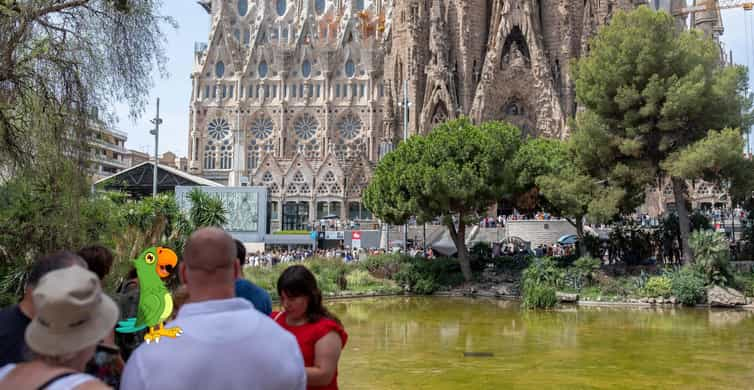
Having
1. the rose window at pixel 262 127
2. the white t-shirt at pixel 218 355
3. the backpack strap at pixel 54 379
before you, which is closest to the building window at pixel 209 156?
the rose window at pixel 262 127

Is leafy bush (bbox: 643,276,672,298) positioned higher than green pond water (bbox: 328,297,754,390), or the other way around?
leafy bush (bbox: 643,276,672,298)

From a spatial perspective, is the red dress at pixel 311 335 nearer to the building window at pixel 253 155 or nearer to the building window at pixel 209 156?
the building window at pixel 253 155

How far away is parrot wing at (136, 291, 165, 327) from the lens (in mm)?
4105

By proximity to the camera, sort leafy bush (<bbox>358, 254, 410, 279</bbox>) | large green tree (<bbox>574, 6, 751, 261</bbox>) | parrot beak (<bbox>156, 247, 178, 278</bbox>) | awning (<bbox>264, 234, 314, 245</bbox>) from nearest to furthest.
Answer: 1. parrot beak (<bbox>156, 247, 178, 278</bbox>)
2. large green tree (<bbox>574, 6, 751, 261</bbox>)
3. leafy bush (<bbox>358, 254, 410, 279</bbox>)
4. awning (<bbox>264, 234, 314, 245</bbox>)

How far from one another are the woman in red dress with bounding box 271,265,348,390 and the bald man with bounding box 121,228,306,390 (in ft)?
3.74

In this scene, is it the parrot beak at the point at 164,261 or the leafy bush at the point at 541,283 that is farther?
the leafy bush at the point at 541,283

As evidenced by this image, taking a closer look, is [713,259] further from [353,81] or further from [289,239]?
[353,81]

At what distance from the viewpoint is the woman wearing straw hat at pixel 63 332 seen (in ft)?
8.41

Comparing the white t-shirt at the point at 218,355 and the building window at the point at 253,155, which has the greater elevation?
the building window at the point at 253,155

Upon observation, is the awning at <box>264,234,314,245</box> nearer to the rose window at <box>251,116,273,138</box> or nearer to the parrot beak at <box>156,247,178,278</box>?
the rose window at <box>251,116,273,138</box>

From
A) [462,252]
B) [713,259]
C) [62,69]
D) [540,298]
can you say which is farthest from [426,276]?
[62,69]

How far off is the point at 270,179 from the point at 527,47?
23146mm

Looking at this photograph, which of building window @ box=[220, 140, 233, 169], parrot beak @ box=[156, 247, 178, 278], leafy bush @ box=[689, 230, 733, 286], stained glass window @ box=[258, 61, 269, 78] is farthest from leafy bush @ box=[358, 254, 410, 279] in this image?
stained glass window @ box=[258, 61, 269, 78]

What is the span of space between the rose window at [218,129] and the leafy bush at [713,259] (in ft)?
161
